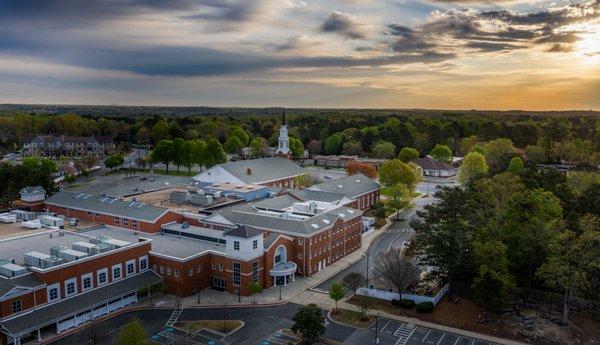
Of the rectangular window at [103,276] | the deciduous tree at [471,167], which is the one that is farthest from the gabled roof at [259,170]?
the rectangular window at [103,276]

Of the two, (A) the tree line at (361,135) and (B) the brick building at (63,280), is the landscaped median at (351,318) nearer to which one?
(B) the brick building at (63,280)

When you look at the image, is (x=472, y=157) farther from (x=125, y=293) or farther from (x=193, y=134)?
(x=193, y=134)

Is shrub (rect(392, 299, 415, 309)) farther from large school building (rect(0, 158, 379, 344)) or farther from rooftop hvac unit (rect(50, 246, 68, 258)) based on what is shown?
rooftop hvac unit (rect(50, 246, 68, 258))

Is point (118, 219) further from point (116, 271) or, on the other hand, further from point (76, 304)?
point (76, 304)

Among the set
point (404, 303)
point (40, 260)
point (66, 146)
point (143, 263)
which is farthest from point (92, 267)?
point (66, 146)

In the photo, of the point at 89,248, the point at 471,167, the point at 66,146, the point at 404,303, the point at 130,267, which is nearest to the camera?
the point at 89,248

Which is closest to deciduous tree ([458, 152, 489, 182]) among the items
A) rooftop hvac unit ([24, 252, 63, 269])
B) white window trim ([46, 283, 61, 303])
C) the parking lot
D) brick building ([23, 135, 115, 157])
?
the parking lot
